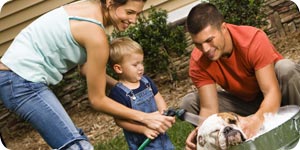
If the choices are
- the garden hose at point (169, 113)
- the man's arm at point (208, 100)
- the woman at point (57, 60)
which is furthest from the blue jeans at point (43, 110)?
the man's arm at point (208, 100)

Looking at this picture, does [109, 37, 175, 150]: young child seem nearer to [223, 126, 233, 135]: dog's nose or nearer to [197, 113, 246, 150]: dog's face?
[197, 113, 246, 150]: dog's face

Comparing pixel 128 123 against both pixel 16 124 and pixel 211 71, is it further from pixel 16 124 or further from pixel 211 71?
pixel 16 124

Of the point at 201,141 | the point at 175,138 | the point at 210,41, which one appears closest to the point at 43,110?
the point at 201,141

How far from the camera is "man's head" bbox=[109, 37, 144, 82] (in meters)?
3.37

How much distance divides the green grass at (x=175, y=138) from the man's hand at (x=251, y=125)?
3.56 feet

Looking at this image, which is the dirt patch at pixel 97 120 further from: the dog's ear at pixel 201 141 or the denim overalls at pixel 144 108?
the dog's ear at pixel 201 141

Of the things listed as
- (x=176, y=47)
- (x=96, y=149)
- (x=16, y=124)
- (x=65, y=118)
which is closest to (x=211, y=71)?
(x=65, y=118)

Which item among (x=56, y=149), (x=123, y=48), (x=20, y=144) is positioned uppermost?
(x=123, y=48)

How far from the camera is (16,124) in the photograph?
17.9ft

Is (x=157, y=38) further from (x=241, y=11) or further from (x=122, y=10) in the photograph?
(x=122, y=10)

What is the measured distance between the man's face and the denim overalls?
1.10ft

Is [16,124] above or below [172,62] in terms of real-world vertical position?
below

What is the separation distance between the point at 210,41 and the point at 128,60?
1.39 ft

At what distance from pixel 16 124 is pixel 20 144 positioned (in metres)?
0.21
